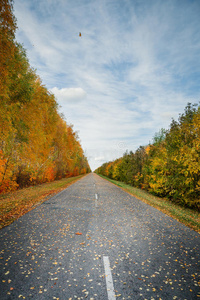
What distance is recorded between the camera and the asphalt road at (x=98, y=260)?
293cm

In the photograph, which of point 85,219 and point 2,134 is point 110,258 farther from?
point 2,134

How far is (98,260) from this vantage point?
12.8 ft

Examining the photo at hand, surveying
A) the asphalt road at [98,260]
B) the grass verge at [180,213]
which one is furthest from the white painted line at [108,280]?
the grass verge at [180,213]

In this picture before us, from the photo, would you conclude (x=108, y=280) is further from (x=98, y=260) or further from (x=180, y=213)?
(x=180, y=213)

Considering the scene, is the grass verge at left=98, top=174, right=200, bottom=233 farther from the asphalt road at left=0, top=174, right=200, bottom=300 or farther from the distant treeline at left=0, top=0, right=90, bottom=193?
the distant treeline at left=0, top=0, right=90, bottom=193

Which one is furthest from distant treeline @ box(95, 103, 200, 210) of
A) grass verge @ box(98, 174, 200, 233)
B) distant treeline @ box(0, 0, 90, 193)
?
distant treeline @ box(0, 0, 90, 193)

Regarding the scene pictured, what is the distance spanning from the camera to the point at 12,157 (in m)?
13.8

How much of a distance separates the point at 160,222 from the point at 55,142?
77.9 ft

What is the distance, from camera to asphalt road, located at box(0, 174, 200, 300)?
2.93m

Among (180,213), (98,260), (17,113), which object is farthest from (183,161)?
(17,113)

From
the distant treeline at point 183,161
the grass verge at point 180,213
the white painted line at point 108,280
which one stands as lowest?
the grass verge at point 180,213

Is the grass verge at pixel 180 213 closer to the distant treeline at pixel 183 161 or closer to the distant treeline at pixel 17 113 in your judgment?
the distant treeline at pixel 183 161

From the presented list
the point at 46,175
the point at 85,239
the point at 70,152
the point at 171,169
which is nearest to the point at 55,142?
the point at 46,175

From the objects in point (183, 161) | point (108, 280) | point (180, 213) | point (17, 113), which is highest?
point (17, 113)
